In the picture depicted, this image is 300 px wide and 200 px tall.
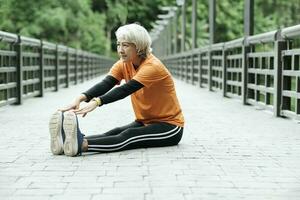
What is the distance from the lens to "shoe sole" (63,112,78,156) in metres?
5.14

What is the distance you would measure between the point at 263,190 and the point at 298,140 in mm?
2842

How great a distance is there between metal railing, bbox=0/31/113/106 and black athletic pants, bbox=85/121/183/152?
4.90 metres

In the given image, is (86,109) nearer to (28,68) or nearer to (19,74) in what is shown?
(19,74)

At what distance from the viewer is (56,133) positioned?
5285mm

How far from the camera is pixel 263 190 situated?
3.98 m

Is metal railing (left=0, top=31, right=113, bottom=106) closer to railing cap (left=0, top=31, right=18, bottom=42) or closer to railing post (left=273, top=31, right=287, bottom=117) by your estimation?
railing cap (left=0, top=31, right=18, bottom=42)

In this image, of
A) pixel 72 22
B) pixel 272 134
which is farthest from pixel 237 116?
pixel 72 22

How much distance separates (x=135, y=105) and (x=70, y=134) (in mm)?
957

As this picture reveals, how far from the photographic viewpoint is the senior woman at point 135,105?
209 inches

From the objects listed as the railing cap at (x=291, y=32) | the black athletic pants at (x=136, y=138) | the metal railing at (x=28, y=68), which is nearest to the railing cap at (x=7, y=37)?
the metal railing at (x=28, y=68)

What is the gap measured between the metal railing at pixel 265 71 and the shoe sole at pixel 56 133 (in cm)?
396

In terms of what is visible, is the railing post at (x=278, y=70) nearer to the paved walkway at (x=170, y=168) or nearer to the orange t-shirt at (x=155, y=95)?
the paved walkway at (x=170, y=168)

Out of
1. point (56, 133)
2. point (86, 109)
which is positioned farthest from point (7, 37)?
point (86, 109)

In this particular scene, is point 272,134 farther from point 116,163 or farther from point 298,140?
point 116,163
